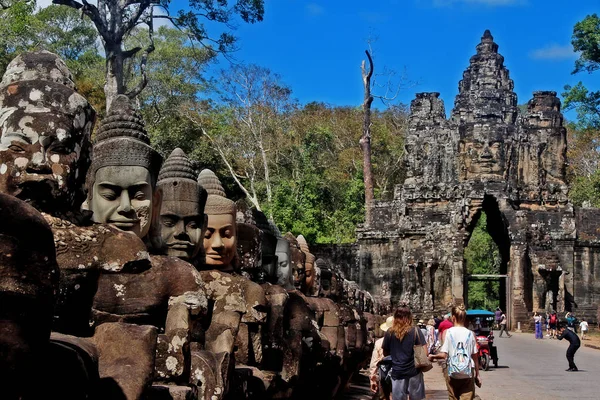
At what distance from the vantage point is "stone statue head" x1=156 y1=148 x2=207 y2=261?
559 cm

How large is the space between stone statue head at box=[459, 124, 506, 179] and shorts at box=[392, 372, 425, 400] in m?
34.5

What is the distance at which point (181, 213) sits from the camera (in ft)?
18.6

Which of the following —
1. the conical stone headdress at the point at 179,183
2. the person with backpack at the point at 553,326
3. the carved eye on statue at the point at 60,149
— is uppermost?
the conical stone headdress at the point at 179,183

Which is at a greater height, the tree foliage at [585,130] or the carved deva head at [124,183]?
the tree foliage at [585,130]

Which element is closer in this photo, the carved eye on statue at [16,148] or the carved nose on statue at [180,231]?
the carved eye on statue at [16,148]

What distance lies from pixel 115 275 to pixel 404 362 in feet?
15.3

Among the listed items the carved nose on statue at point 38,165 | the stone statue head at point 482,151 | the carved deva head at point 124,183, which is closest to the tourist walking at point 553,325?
the stone statue head at point 482,151

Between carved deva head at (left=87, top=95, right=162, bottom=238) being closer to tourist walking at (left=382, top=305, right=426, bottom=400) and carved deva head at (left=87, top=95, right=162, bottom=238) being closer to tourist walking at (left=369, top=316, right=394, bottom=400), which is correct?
tourist walking at (left=382, top=305, right=426, bottom=400)

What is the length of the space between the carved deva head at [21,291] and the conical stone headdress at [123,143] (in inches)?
98.3

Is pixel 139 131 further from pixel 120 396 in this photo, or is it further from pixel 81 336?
pixel 120 396

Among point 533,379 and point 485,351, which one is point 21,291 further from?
point 485,351

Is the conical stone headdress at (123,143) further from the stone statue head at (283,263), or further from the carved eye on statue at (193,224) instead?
the stone statue head at (283,263)

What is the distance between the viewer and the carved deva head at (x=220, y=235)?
6.29 m

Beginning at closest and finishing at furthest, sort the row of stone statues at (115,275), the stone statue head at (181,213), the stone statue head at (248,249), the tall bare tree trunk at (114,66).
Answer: the row of stone statues at (115,275) < the stone statue head at (181,213) < the stone statue head at (248,249) < the tall bare tree trunk at (114,66)
